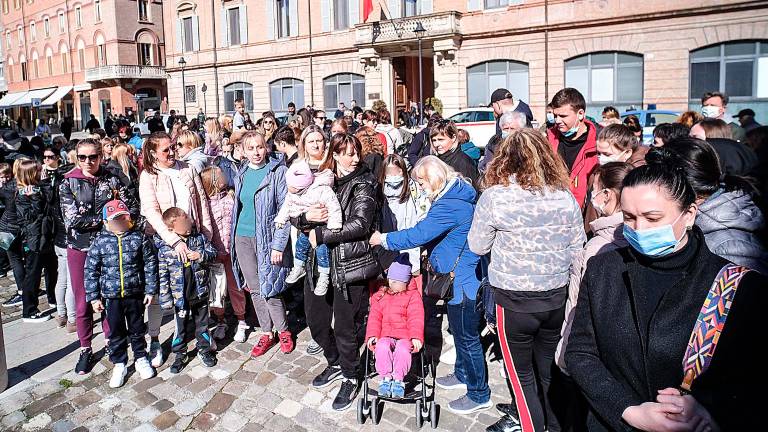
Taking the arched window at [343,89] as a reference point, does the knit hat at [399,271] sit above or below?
below

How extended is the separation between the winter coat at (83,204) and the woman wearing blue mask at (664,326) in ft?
13.5

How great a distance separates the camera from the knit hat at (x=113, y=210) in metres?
4.60

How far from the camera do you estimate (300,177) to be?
427cm

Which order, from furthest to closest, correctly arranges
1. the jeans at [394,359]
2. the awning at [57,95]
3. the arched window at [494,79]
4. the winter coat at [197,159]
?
the awning at [57,95] → the arched window at [494,79] → the winter coat at [197,159] → the jeans at [394,359]

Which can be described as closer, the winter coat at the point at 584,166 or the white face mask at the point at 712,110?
the winter coat at the point at 584,166

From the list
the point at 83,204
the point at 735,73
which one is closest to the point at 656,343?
the point at 83,204

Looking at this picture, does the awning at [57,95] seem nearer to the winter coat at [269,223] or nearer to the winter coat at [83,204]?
the winter coat at [83,204]

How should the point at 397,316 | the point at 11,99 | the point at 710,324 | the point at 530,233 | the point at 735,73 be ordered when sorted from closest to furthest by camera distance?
the point at 710,324
the point at 530,233
the point at 397,316
the point at 735,73
the point at 11,99

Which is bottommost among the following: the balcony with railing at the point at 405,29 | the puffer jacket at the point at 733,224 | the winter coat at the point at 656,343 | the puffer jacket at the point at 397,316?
the puffer jacket at the point at 397,316

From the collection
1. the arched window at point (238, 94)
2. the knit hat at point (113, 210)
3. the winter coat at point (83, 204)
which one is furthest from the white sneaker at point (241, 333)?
the arched window at point (238, 94)

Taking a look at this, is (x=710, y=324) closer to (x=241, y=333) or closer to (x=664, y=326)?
→ (x=664, y=326)

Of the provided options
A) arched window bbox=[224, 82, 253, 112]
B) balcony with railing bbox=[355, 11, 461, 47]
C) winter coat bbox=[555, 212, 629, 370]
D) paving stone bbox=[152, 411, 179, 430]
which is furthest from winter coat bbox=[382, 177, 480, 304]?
arched window bbox=[224, 82, 253, 112]

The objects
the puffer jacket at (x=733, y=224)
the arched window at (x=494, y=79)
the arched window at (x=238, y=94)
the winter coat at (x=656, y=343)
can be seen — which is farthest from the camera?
the arched window at (x=238, y=94)

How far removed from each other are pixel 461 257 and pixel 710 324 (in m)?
2.19
